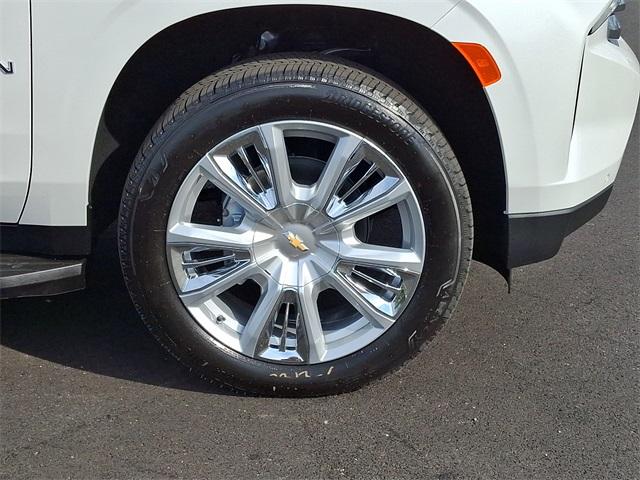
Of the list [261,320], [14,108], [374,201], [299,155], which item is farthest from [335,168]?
[14,108]

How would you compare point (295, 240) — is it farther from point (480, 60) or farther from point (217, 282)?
point (480, 60)

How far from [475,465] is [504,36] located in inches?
51.2

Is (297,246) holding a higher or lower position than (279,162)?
lower

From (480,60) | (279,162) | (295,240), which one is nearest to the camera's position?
(480,60)

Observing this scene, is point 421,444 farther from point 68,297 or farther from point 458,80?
point 68,297

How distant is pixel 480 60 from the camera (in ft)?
8.06

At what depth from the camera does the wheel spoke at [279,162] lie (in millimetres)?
2564

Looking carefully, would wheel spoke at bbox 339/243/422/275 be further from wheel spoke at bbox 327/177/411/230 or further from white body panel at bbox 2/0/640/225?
white body panel at bbox 2/0/640/225

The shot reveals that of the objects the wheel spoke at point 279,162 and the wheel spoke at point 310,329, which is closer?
the wheel spoke at point 279,162

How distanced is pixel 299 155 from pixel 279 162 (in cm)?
25

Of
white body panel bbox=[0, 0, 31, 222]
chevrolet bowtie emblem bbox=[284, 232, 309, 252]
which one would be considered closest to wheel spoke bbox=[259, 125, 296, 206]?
chevrolet bowtie emblem bbox=[284, 232, 309, 252]

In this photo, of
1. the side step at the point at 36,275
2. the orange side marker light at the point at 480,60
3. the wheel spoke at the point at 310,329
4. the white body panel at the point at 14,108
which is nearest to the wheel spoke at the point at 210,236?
the wheel spoke at the point at 310,329

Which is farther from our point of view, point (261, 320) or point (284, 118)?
point (261, 320)

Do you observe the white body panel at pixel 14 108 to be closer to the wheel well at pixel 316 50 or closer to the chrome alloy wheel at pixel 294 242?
the wheel well at pixel 316 50
